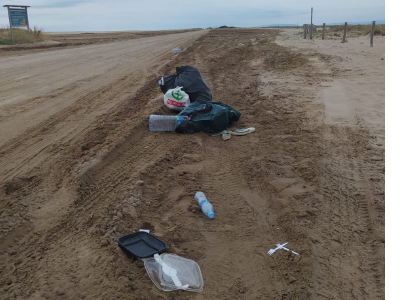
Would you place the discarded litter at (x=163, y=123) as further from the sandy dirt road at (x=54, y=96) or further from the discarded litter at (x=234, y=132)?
the sandy dirt road at (x=54, y=96)

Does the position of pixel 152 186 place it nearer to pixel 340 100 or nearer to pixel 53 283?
pixel 53 283

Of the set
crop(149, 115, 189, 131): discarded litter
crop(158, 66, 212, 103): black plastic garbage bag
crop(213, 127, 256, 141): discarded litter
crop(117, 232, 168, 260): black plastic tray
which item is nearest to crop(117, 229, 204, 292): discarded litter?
crop(117, 232, 168, 260): black plastic tray

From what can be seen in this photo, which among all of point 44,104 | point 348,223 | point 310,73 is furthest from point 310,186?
point 310,73

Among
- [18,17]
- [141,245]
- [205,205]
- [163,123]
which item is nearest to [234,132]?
[163,123]

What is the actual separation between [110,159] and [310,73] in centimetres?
797

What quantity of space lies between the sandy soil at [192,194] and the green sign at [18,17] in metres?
16.8

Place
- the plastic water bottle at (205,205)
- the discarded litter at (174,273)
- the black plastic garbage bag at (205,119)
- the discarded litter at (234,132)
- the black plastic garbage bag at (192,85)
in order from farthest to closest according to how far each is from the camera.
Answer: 1. the black plastic garbage bag at (192,85)
2. the black plastic garbage bag at (205,119)
3. the discarded litter at (234,132)
4. the plastic water bottle at (205,205)
5. the discarded litter at (174,273)

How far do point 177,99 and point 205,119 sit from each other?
1166mm

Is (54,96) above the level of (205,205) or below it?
above

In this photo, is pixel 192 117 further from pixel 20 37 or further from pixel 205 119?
pixel 20 37

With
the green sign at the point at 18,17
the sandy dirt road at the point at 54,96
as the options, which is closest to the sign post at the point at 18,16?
the green sign at the point at 18,17

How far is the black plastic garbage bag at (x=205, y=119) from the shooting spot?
596cm

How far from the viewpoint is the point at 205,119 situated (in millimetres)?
5992

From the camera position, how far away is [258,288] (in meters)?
2.83
